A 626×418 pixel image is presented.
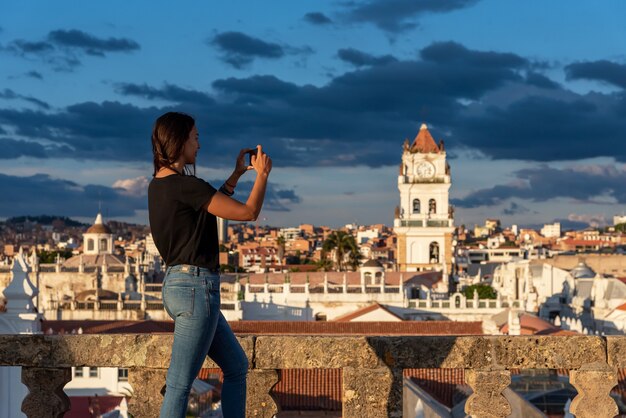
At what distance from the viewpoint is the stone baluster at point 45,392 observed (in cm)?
652

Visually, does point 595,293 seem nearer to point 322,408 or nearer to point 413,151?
point 413,151

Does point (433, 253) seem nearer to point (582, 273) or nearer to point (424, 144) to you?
point (424, 144)

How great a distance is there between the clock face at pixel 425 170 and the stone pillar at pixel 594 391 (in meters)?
97.0

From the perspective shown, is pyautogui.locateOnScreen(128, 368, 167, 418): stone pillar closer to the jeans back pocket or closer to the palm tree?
the jeans back pocket

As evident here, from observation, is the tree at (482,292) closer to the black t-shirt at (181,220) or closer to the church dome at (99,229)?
the church dome at (99,229)

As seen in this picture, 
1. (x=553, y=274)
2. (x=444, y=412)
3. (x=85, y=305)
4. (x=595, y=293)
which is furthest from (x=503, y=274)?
(x=444, y=412)

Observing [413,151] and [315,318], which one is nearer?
[315,318]

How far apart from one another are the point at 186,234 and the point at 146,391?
128cm

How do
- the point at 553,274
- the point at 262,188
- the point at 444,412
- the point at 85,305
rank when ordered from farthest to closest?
the point at 553,274 < the point at 85,305 < the point at 444,412 < the point at 262,188

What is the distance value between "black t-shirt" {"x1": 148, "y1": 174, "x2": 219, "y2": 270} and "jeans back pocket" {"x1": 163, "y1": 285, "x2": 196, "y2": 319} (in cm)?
14

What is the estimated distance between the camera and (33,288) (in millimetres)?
16734

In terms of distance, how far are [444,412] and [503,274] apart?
67091mm

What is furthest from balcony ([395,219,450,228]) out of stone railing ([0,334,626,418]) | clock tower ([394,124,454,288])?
stone railing ([0,334,626,418])

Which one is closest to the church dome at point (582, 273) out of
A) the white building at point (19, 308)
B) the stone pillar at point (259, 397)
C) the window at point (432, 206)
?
the window at point (432, 206)
